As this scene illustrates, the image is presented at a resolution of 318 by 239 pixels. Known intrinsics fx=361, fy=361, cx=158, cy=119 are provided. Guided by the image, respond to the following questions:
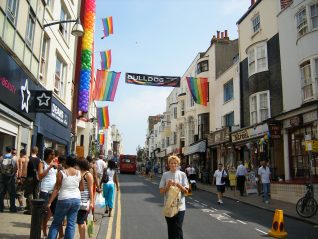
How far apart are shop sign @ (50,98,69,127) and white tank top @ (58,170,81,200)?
41.3 feet

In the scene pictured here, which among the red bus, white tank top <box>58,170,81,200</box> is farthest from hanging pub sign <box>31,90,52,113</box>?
the red bus

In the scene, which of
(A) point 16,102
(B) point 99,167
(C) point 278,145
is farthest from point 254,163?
(A) point 16,102

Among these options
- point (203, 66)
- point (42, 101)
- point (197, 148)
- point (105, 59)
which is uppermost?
point (203, 66)

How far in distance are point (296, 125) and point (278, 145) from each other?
3.62 metres

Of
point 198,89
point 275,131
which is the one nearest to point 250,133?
point 275,131

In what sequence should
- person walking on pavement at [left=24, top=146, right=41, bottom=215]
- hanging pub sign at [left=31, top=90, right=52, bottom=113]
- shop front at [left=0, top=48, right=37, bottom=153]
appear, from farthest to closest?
hanging pub sign at [left=31, top=90, right=52, bottom=113]
shop front at [left=0, top=48, right=37, bottom=153]
person walking on pavement at [left=24, top=146, right=41, bottom=215]

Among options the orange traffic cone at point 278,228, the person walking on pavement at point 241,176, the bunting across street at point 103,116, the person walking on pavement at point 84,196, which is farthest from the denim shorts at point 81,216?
the bunting across street at point 103,116

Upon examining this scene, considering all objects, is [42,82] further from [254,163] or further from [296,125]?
[254,163]

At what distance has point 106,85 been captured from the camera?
81.2 ft

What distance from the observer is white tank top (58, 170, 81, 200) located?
20.1 feet

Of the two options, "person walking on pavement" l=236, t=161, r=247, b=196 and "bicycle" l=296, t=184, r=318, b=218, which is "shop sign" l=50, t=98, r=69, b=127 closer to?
"person walking on pavement" l=236, t=161, r=247, b=196

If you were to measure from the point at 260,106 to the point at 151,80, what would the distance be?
807 centimetres

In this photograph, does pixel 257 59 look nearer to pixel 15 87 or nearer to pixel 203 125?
pixel 203 125

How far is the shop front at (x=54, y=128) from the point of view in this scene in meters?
16.6
